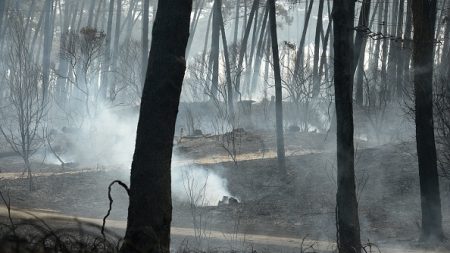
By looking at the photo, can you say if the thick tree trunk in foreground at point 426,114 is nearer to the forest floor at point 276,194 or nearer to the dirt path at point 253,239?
the forest floor at point 276,194

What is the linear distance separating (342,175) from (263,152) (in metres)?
12.7

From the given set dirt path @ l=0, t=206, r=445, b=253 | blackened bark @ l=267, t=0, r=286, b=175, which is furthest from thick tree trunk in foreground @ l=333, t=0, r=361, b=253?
blackened bark @ l=267, t=0, r=286, b=175

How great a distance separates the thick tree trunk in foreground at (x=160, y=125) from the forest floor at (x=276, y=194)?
226 inches

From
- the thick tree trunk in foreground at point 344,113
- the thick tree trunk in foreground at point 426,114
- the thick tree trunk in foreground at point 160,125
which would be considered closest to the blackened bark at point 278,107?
the thick tree trunk in foreground at point 426,114

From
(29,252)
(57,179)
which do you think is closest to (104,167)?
(57,179)

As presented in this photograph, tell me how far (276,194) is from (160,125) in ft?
37.0

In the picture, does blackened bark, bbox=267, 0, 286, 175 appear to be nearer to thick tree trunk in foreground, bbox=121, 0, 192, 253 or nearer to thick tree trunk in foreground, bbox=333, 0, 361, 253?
thick tree trunk in foreground, bbox=333, 0, 361, 253

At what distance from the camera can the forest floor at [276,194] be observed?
13.8m

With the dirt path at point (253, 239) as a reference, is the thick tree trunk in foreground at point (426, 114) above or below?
above

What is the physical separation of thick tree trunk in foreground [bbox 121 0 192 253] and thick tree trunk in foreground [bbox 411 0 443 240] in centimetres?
684

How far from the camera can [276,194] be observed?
16938mm

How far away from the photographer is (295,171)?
18.3 m

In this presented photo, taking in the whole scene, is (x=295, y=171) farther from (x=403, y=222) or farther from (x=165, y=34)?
(x=165, y=34)

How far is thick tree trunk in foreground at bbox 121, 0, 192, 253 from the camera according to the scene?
5844 millimetres
